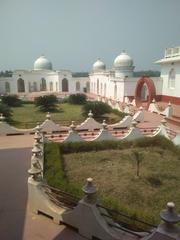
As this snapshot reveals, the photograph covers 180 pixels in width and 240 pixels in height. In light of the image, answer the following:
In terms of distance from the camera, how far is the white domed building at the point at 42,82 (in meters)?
46.0

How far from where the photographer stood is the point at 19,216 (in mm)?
5898

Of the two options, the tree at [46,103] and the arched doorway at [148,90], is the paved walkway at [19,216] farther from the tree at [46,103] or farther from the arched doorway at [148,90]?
the arched doorway at [148,90]

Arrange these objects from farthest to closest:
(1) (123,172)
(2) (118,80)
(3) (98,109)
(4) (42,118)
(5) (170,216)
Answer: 1. (2) (118,80)
2. (4) (42,118)
3. (3) (98,109)
4. (1) (123,172)
5. (5) (170,216)

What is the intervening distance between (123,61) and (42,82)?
20.0m

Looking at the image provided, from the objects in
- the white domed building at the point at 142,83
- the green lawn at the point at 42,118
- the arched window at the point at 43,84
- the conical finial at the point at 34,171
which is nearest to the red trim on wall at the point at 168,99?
the white domed building at the point at 142,83

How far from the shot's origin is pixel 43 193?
19.6ft

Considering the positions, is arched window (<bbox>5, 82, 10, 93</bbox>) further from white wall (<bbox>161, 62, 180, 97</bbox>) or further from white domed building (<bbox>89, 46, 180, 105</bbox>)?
white wall (<bbox>161, 62, 180, 97</bbox>)

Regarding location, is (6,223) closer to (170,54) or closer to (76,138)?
(76,138)

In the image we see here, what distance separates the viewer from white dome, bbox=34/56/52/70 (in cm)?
5016

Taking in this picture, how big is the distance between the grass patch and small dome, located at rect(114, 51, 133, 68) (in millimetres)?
23032

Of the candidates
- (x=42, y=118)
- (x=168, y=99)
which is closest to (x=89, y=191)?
(x=42, y=118)

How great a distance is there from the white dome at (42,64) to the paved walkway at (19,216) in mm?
42668

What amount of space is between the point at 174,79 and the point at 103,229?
846 inches

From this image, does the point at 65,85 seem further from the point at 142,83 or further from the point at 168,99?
the point at 168,99
